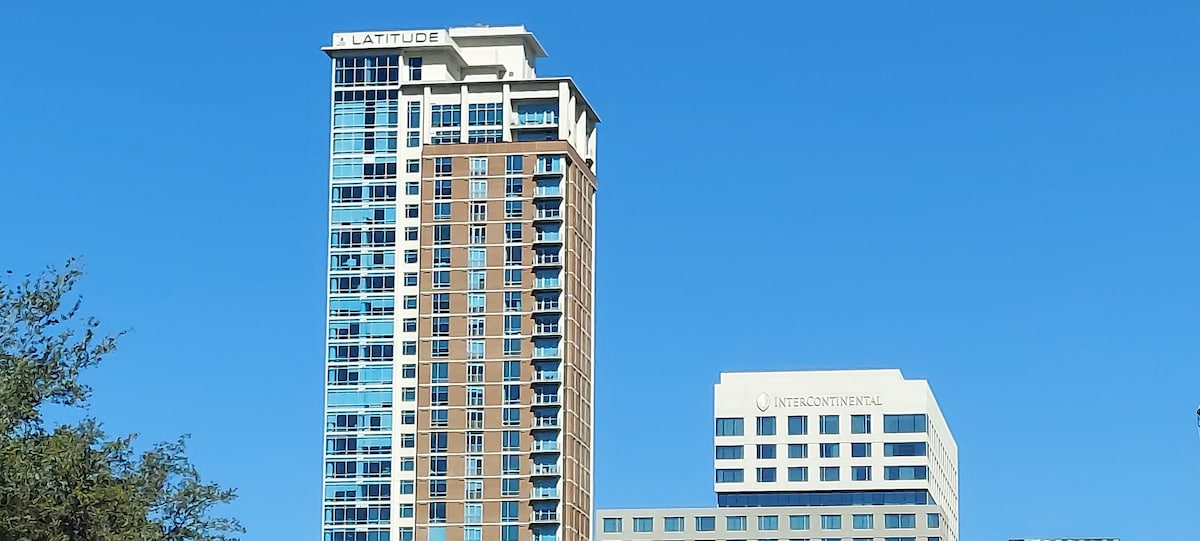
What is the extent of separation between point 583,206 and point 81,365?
430ft

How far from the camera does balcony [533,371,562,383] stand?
177 m

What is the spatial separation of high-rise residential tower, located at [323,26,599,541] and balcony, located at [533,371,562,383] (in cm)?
28

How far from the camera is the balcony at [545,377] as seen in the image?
17738 centimetres

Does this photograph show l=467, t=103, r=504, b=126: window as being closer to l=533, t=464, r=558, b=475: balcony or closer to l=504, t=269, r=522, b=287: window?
l=504, t=269, r=522, b=287: window

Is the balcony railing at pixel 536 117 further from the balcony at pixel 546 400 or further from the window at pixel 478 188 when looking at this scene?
the balcony at pixel 546 400

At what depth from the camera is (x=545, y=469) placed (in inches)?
6909

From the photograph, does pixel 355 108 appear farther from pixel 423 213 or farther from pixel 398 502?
pixel 398 502

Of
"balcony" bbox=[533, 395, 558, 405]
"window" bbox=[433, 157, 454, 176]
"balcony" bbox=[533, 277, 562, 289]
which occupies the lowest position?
"balcony" bbox=[533, 395, 558, 405]

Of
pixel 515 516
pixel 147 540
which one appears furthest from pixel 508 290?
pixel 147 540

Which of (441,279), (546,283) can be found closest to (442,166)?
(441,279)

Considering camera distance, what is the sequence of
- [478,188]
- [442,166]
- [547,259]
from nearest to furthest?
[547,259] → [478,188] → [442,166]

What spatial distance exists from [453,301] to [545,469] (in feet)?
54.5

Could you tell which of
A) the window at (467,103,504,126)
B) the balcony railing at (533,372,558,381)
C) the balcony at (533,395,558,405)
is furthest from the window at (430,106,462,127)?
the balcony at (533,395,558,405)

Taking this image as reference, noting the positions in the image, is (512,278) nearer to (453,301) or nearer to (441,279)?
(453,301)
